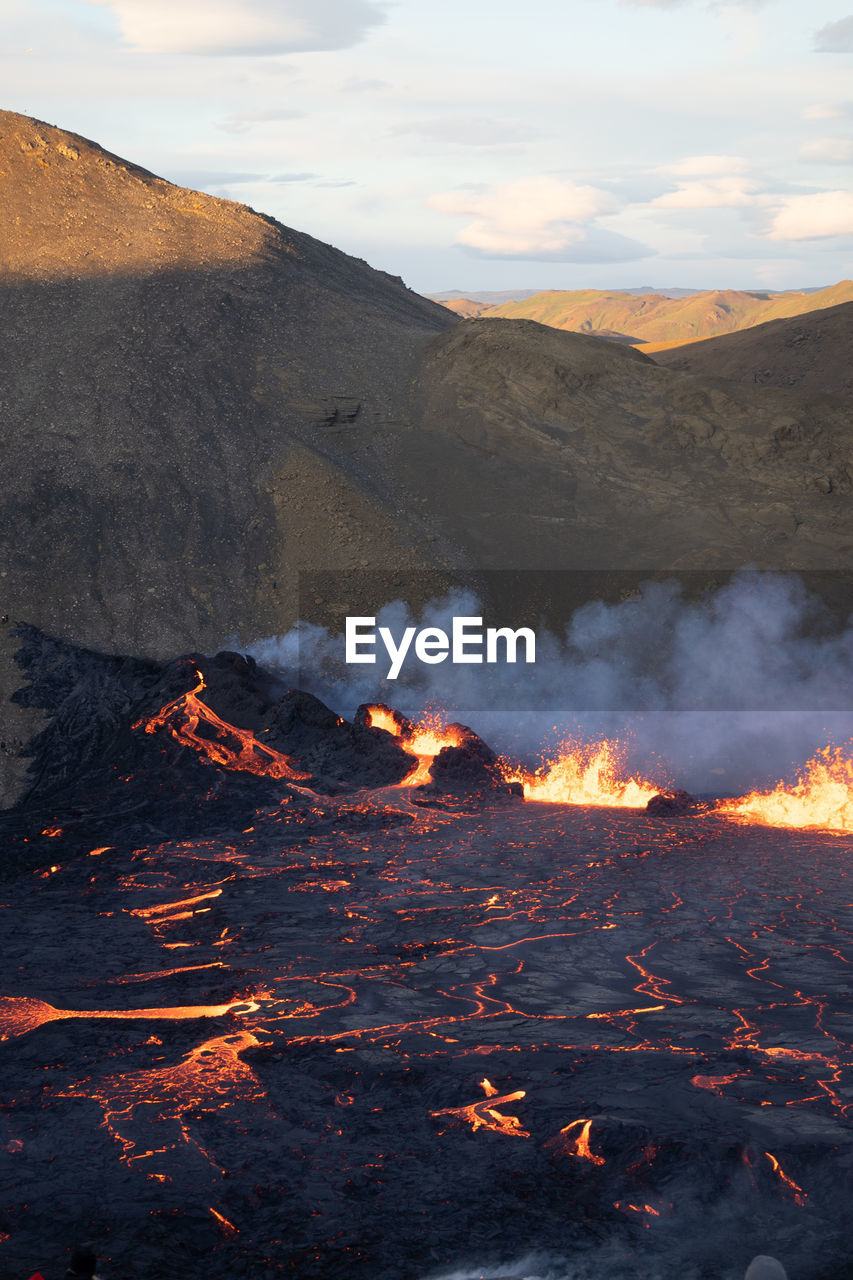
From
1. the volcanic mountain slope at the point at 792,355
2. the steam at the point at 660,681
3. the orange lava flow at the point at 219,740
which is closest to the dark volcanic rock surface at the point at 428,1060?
the orange lava flow at the point at 219,740

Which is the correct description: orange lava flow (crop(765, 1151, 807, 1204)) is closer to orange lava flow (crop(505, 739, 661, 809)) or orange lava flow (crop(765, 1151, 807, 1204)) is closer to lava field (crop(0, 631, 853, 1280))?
lava field (crop(0, 631, 853, 1280))

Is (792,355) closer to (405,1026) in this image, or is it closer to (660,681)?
(660,681)

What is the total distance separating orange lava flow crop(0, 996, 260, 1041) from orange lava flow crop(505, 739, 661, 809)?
8767 millimetres

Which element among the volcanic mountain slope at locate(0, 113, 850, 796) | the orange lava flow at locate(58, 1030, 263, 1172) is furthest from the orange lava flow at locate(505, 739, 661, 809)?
the orange lava flow at locate(58, 1030, 263, 1172)

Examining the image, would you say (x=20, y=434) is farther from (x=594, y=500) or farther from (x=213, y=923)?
(x=213, y=923)

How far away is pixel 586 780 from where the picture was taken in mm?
19891

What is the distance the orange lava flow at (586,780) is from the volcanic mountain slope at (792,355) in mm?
26217

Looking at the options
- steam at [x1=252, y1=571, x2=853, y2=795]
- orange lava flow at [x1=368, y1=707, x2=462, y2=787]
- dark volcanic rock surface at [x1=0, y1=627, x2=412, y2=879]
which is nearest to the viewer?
dark volcanic rock surface at [x1=0, y1=627, x2=412, y2=879]

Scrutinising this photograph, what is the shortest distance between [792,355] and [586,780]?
33.5 m

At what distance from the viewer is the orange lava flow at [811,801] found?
59.5 feet

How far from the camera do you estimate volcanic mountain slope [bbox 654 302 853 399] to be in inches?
1770

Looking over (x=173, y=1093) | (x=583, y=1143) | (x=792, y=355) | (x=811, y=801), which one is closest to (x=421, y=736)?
(x=811, y=801)

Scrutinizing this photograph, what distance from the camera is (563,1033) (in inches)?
436

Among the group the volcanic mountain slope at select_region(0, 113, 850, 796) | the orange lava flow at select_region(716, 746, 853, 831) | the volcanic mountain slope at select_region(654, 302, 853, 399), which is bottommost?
the orange lava flow at select_region(716, 746, 853, 831)
